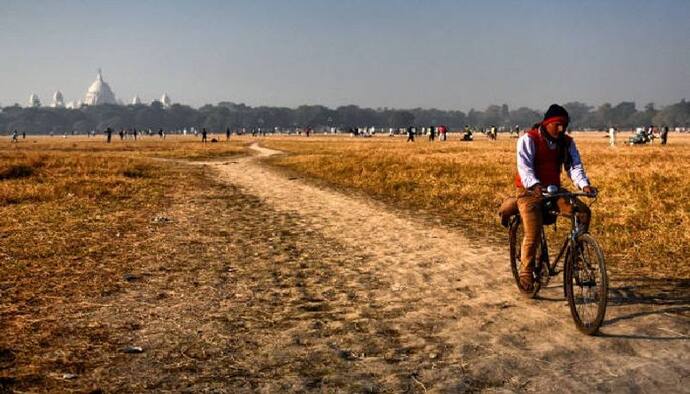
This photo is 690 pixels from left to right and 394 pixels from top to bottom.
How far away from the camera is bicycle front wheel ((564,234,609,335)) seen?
5293mm

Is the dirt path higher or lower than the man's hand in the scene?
lower

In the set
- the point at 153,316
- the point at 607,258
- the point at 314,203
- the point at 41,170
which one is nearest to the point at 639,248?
the point at 607,258

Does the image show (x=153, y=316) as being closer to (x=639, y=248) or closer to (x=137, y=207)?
(x=639, y=248)

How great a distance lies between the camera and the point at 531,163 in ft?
20.7

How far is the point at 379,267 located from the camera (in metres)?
8.84

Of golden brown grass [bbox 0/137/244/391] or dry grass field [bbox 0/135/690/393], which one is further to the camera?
golden brown grass [bbox 0/137/244/391]

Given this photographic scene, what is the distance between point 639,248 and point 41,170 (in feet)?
83.3

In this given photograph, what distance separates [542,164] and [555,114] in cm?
61

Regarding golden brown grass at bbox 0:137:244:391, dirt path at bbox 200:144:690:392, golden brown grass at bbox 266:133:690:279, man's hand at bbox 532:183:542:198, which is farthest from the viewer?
golden brown grass at bbox 266:133:690:279

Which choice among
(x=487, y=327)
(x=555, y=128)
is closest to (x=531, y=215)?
(x=555, y=128)

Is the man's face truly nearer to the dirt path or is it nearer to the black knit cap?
the black knit cap

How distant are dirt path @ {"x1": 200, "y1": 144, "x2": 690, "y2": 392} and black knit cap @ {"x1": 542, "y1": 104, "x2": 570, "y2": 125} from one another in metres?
2.25

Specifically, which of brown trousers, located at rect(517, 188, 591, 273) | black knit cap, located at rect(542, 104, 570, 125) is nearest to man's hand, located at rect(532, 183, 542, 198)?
brown trousers, located at rect(517, 188, 591, 273)

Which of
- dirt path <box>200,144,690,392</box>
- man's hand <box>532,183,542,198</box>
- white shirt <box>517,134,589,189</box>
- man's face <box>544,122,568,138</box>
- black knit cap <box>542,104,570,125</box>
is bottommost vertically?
dirt path <box>200,144,690,392</box>
